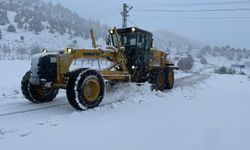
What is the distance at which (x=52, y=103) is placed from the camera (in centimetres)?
939

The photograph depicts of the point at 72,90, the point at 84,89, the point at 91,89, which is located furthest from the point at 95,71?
the point at 72,90

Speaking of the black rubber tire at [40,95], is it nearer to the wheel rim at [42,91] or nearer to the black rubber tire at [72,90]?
the wheel rim at [42,91]

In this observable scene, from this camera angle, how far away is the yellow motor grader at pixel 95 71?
26.8 ft

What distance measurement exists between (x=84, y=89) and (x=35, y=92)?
2.09 meters

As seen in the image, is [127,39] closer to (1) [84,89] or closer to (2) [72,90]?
(1) [84,89]

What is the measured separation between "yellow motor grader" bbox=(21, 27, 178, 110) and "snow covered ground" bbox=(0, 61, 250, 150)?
1.52 ft

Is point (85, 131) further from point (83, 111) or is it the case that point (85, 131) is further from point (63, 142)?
point (83, 111)

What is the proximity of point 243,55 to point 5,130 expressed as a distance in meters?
128

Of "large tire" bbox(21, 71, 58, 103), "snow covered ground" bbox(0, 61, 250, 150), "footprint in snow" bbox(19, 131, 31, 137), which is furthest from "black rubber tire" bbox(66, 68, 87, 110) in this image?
"footprint in snow" bbox(19, 131, 31, 137)

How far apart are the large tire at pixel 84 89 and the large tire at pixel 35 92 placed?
5.76 ft

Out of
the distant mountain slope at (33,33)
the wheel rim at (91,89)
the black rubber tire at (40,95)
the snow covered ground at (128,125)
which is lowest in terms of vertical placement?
the snow covered ground at (128,125)

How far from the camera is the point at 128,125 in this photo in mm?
6547

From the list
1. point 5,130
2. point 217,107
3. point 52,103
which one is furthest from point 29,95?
point 217,107

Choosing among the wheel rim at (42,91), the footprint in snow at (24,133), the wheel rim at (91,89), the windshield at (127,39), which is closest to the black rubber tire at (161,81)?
the windshield at (127,39)
